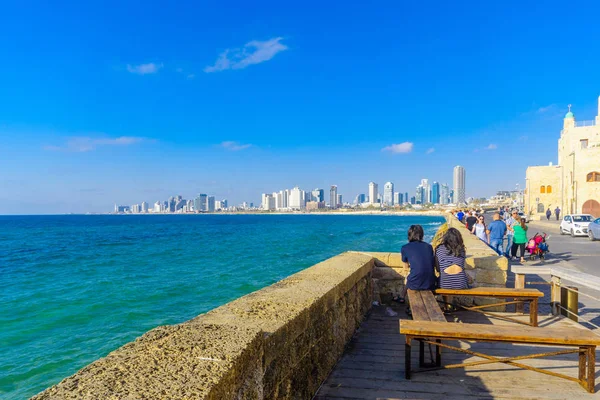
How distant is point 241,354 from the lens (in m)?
1.86

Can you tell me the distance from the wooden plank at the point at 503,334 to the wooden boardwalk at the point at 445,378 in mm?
245

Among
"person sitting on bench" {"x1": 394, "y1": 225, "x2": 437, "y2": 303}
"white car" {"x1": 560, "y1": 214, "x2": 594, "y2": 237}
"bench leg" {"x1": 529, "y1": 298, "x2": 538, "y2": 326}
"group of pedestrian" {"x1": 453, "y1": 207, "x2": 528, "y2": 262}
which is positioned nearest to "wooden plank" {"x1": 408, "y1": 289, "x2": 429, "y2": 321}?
"person sitting on bench" {"x1": 394, "y1": 225, "x2": 437, "y2": 303}

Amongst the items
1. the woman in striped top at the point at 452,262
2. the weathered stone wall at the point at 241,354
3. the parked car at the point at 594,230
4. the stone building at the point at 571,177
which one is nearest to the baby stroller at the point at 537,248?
the parked car at the point at 594,230

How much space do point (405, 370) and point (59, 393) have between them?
120 inches

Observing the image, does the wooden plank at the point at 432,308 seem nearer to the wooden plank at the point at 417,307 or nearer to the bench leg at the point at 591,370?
the wooden plank at the point at 417,307

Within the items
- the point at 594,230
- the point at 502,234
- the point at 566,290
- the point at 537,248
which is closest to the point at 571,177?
the point at 594,230

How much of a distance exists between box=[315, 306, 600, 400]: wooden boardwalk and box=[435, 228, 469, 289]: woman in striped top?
36.9 inches

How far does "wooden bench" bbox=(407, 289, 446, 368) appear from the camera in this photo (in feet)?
12.3

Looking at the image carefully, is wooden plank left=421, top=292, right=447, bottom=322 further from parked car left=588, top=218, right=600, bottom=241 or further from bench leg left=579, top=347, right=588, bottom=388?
parked car left=588, top=218, right=600, bottom=241

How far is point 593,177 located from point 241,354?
4554cm

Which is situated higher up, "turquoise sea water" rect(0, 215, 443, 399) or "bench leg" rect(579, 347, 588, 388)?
"bench leg" rect(579, 347, 588, 388)

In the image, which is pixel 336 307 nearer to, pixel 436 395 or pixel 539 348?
pixel 436 395

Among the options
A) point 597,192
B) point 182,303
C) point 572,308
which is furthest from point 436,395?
point 597,192

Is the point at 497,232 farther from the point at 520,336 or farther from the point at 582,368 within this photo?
the point at 520,336
